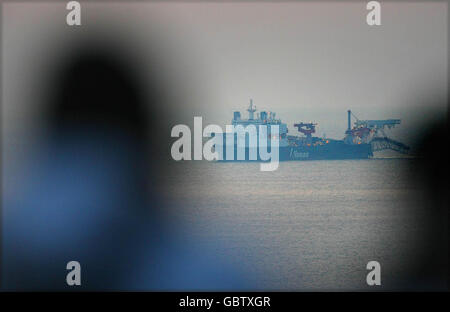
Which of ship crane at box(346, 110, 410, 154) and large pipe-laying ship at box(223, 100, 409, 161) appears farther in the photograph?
ship crane at box(346, 110, 410, 154)

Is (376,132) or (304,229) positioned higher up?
(376,132)

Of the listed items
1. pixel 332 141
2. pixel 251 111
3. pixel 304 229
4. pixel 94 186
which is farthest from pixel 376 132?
pixel 94 186

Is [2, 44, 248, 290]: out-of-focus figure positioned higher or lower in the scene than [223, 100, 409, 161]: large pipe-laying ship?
lower

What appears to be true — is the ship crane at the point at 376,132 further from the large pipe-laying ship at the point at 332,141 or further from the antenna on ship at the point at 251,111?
the antenna on ship at the point at 251,111

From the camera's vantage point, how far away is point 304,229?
12.8 m

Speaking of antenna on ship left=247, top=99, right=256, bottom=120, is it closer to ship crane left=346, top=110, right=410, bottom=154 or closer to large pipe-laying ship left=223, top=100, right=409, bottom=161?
large pipe-laying ship left=223, top=100, right=409, bottom=161

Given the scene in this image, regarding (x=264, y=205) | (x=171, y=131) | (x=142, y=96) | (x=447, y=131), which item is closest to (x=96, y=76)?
(x=142, y=96)

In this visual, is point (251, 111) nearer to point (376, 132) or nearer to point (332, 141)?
point (376, 132)

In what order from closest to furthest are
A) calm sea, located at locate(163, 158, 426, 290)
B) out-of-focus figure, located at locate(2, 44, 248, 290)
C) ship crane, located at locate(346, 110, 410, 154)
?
out-of-focus figure, located at locate(2, 44, 248, 290), calm sea, located at locate(163, 158, 426, 290), ship crane, located at locate(346, 110, 410, 154)

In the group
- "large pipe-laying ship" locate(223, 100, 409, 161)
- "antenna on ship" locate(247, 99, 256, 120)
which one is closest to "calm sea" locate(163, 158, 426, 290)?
"large pipe-laying ship" locate(223, 100, 409, 161)

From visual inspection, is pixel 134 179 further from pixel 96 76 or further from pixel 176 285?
pixel 176 285

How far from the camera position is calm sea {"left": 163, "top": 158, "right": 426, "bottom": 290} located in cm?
848

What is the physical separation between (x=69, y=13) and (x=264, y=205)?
12.2m

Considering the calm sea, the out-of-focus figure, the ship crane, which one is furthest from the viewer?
the ship crane
